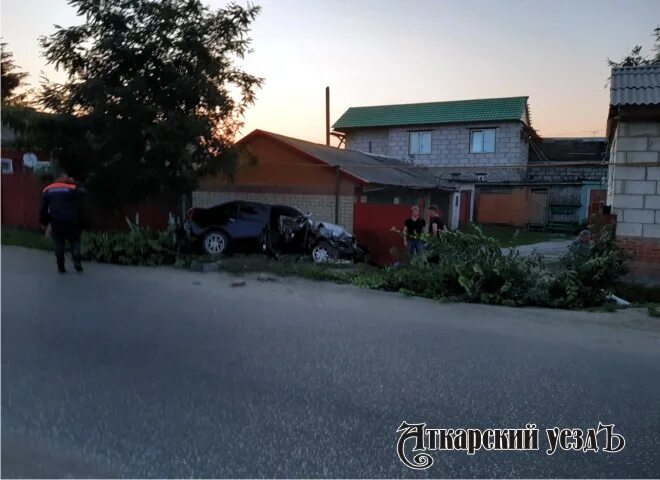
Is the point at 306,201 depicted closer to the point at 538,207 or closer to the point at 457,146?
the point at 538,207

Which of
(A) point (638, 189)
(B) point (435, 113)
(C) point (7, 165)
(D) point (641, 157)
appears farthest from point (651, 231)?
(B) point (435, 113)

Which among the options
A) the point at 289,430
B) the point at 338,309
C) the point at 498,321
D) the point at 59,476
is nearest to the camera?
the point at 59,476

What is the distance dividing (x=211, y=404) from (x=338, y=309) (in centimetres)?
360

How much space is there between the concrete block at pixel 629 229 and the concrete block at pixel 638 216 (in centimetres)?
7

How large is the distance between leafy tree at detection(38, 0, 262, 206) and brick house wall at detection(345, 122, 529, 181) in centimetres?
2027

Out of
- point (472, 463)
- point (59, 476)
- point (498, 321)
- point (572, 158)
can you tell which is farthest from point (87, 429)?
point (572, 158)

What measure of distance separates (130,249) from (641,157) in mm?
9403

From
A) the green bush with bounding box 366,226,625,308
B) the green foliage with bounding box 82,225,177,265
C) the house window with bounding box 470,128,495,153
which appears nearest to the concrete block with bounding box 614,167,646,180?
the green bush with bounding box 366,226,625,308

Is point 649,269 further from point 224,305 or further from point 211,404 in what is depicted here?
point 211,404

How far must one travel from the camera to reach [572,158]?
34250 mm

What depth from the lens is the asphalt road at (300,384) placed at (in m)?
3.57

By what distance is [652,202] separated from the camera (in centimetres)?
927

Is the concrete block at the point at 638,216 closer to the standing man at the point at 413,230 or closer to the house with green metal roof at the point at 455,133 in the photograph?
the standing man at the point at 413,230

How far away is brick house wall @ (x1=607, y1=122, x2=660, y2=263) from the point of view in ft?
30.4
